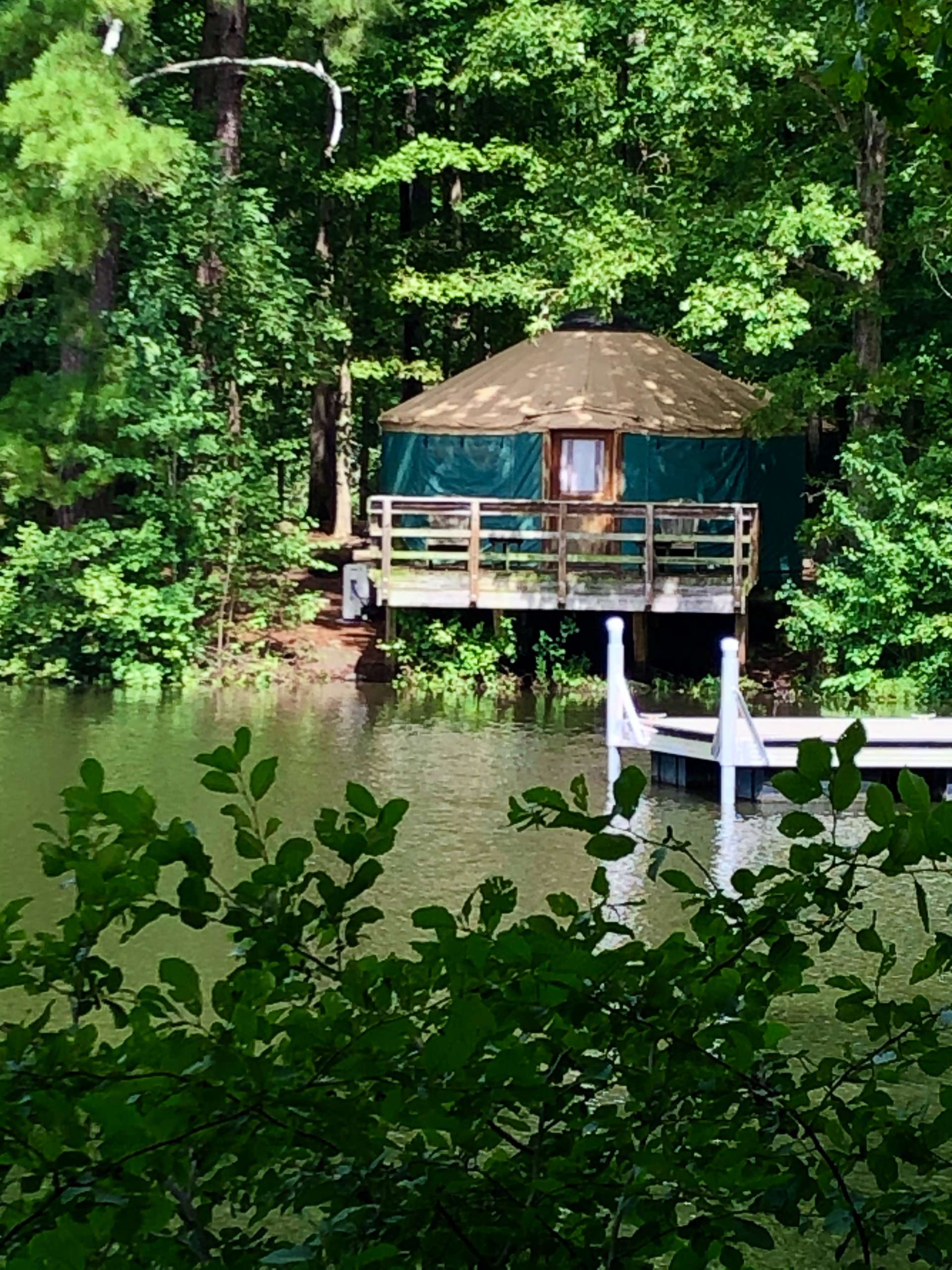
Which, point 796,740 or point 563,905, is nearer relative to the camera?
point 563,905

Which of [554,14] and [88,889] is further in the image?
[554,14]

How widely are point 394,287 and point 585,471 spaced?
4.12 metres

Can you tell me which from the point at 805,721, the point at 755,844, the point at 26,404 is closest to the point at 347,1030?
the point at 755,844

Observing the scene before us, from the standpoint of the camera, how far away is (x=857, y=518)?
15680 millimetres

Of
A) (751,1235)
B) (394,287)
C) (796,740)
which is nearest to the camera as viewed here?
(751,1235)

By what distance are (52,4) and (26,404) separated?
3662mm

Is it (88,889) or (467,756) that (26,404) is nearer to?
(467,756)

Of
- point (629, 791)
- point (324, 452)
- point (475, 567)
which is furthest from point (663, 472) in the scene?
point (629, 791)

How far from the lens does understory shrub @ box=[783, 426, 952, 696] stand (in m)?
15.4

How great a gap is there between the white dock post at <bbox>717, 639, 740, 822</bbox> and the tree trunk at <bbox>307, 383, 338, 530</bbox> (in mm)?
14345

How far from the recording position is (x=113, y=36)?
15781 mm

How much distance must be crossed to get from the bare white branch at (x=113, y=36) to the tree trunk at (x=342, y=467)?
8592 millimetres

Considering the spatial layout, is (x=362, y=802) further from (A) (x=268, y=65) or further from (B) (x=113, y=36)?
(A) (x=268, y=65)

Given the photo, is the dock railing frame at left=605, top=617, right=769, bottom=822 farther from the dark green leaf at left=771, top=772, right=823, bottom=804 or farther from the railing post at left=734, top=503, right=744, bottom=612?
the dark green leaf at left=771, top=772, right=823, bottom=804
